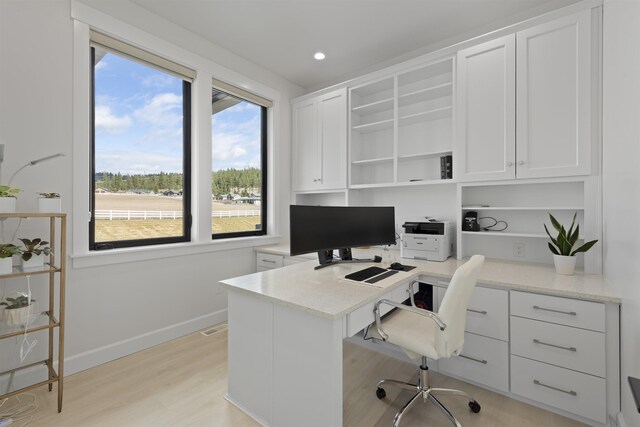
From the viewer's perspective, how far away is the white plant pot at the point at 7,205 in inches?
63.6

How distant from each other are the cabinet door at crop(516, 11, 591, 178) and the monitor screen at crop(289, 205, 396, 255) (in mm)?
1152

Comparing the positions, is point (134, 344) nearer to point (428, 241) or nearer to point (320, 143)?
point (428, 241)

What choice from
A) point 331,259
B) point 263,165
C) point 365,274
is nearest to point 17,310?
point 331,259

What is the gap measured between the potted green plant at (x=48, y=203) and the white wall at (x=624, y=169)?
123 inches

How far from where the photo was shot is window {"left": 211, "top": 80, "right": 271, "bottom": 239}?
3225 mm

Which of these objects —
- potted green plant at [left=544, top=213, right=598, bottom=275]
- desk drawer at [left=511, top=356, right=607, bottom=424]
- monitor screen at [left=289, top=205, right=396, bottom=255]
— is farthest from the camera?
monitor screen at [left=289, top=205, right=396, bottom=255]

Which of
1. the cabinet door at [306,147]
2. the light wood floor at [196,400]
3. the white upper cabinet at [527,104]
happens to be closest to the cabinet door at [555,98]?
the white upper cabinet at [527,104]

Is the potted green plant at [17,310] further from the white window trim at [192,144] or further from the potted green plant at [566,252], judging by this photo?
the potted green plant at [566,252]

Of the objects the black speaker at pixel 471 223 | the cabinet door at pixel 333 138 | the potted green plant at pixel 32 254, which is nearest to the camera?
the potted green plant at pixel 32 254

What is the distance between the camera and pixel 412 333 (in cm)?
166

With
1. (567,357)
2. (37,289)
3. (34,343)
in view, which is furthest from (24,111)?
(567,357)

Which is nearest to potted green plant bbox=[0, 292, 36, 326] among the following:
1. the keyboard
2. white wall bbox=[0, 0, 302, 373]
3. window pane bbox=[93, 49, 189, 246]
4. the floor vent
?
white wall bbox=[0, 0, 302, 373]

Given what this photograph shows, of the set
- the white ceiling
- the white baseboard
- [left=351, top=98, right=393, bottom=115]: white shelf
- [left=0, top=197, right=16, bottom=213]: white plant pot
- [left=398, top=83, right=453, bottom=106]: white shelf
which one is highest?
the white ceiling

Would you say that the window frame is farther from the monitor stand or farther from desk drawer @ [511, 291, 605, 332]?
desk drawer @ [511, 291, 605, 332]
